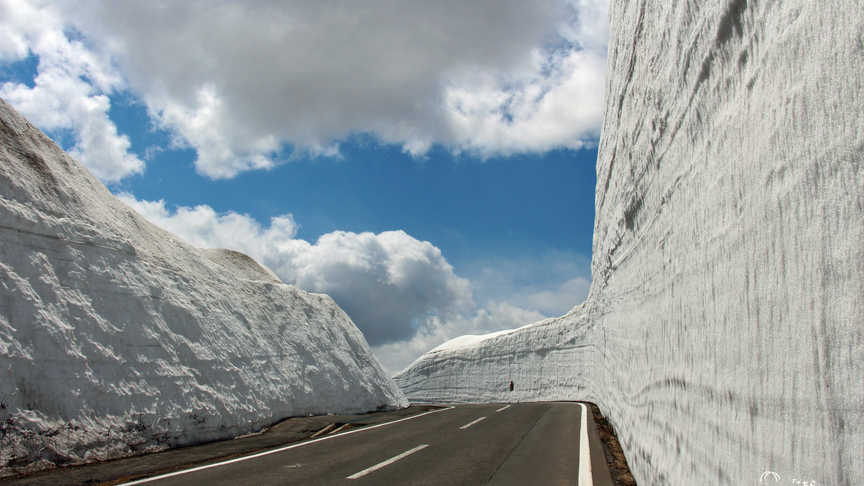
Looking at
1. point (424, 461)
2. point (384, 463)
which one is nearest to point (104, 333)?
point (384, 463)

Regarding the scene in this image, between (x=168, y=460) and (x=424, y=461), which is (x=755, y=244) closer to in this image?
(x=424, y=461)

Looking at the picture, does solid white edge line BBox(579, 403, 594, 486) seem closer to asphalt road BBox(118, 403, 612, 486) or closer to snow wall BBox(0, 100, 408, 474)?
asphalt road BBox(118, 403, 612, 486)

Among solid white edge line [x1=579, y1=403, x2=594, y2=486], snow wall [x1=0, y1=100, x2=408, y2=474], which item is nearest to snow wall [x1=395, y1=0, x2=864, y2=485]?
solid white edge line [x1=579, y1=403, x2=594, y2=486]

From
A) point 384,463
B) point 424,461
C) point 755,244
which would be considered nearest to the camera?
point 755,244

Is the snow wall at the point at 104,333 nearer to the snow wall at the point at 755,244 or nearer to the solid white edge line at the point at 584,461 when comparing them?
the solid white edge line at the point at 584,461

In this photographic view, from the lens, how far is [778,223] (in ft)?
7.29

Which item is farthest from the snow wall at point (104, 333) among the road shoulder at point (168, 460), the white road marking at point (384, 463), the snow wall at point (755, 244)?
the snow wall at point (755, 244)

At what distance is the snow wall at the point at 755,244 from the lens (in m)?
1.77

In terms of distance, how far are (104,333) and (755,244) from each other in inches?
435

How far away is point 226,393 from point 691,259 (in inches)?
454

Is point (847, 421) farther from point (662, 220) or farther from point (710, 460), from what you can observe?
point (662, 220)

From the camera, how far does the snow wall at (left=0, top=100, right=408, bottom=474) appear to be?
25.0ft

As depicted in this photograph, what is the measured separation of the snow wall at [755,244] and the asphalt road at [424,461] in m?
1.77

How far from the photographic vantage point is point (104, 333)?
9289 mm
